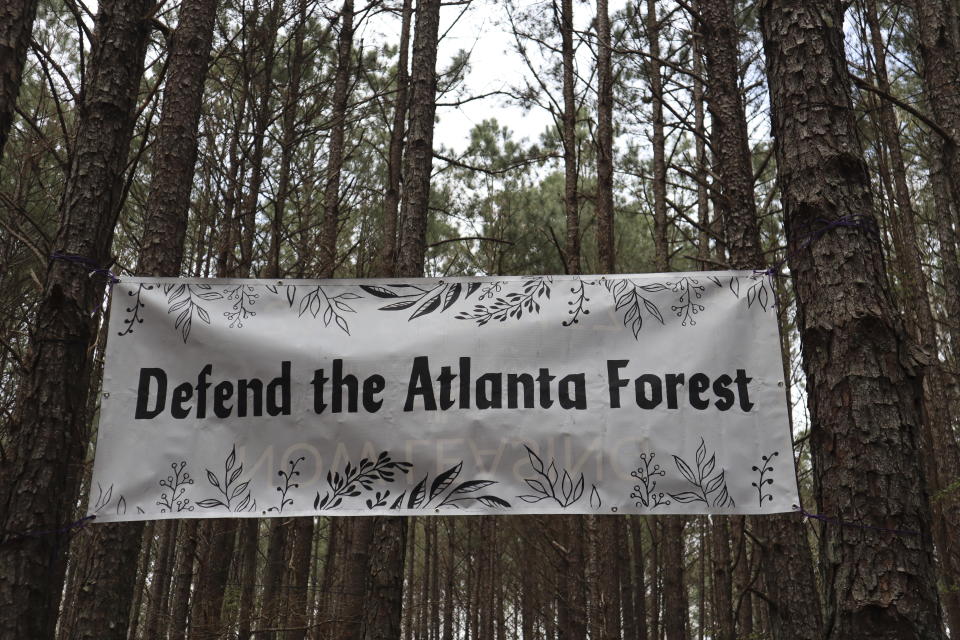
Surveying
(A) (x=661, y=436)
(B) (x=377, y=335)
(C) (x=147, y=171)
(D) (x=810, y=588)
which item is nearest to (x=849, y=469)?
(A) (x=661, y=436)

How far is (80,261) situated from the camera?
115 inches

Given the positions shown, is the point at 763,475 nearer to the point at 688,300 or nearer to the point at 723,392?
the point at 723,392

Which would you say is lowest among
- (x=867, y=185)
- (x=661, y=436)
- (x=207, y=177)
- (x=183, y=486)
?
(x=183, y=486)

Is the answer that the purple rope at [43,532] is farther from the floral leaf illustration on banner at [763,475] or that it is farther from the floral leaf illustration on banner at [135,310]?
the floral leaf illustration on banner at [763,475]

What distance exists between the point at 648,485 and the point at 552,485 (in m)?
0.35

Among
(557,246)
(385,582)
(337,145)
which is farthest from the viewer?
(337,145)

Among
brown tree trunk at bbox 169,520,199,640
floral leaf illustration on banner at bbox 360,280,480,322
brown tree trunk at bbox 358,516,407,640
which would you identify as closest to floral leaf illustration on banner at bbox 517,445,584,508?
floral leaf illustration on banner at bbox 360,280,480,322

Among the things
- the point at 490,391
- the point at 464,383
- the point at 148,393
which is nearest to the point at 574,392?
the point at 490,391

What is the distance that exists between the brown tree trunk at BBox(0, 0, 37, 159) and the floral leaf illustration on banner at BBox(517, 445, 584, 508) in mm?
2457

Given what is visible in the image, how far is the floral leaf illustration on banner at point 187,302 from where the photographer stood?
295 cm

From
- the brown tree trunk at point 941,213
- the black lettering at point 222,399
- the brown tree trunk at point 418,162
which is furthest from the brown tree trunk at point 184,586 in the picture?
the brown tree trunk at point 941,213

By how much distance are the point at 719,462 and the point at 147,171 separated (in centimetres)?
852

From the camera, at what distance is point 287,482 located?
2.80m

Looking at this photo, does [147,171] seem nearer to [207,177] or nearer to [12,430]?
[207,177]
